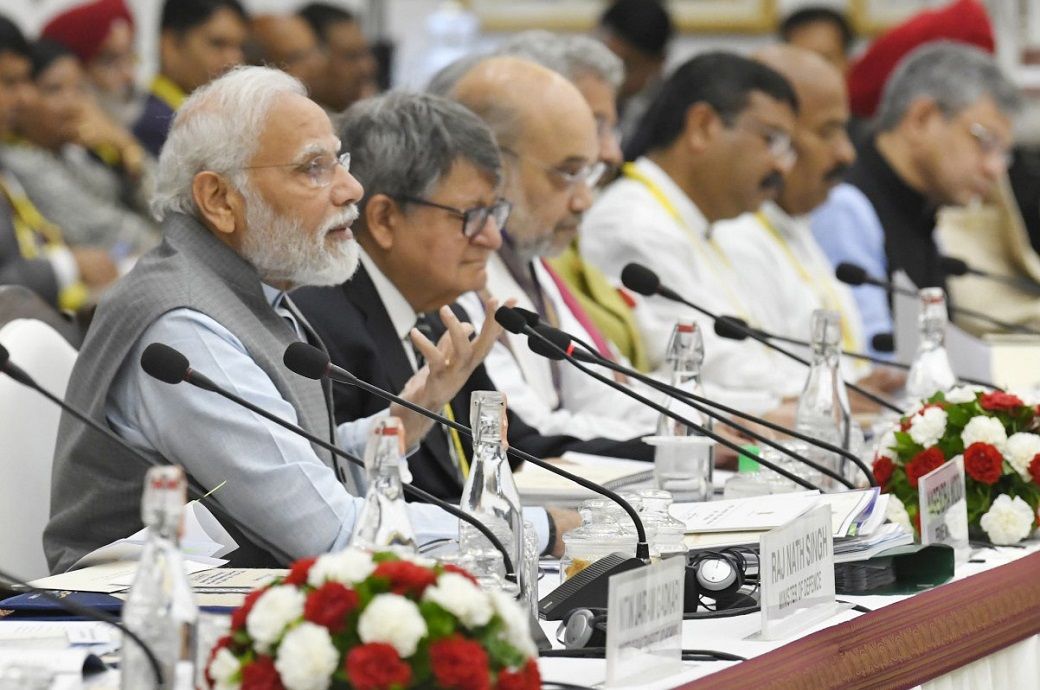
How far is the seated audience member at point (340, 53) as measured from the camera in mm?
7242

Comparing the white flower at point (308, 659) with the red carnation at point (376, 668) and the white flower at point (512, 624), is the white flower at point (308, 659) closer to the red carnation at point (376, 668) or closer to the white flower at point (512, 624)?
the red carnation at point (376, 668)

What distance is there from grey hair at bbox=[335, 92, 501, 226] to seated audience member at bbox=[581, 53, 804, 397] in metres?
1.31

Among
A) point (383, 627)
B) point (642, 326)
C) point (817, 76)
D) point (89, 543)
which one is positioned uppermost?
point (817, 76)

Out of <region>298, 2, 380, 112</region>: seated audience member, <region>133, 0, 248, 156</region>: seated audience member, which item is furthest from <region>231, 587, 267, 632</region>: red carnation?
<region>298, 2, 380, 112</region>: seated audience member

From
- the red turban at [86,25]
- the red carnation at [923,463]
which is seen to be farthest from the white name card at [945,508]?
the red turban at [86,25]

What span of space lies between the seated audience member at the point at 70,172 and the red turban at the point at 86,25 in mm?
457

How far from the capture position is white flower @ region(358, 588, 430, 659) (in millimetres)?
1288

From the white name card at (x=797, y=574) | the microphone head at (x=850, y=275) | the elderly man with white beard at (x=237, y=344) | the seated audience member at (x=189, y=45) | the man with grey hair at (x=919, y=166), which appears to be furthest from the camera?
the seated audience member at (x=189, y=45)

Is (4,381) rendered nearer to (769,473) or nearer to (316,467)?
(316,467)

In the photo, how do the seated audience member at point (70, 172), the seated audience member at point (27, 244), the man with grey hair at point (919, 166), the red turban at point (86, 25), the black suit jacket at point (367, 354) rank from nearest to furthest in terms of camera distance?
the black suit jacket at point (367, 354) < the seated audience member at point (27, 244) < the man with grey hair at point (919, 166) < the seated audience member at point (70, 172) < the red turban at point (86, 25)

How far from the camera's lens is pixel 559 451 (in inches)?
117

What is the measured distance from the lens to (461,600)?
4.32 ft

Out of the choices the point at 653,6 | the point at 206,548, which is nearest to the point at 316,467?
the point at 206,548

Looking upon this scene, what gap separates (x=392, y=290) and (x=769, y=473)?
0.68 meters
